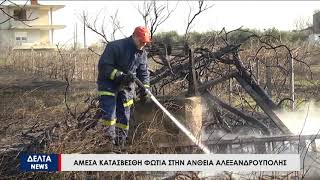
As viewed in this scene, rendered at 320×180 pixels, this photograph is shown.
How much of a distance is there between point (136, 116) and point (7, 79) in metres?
17.1

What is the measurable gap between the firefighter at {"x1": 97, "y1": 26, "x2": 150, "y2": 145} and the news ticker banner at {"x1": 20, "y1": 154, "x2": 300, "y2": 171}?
80cm

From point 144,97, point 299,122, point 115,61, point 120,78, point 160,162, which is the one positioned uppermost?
point 115,61

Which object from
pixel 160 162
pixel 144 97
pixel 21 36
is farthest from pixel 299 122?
pixel 21 36

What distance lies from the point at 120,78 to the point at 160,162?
148cm

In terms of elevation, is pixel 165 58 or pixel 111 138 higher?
pixel 165 58

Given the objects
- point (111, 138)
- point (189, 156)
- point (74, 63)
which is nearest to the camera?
point (189, 156)

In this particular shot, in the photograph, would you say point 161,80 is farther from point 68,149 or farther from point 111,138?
point 68,149

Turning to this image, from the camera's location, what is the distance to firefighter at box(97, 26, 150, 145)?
6.32 metres

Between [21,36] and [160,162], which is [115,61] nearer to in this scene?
[160,162]

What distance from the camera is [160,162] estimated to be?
5332 mm

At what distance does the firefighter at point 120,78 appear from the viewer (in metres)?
6.32

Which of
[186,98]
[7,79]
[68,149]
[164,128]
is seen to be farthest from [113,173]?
[7,79]

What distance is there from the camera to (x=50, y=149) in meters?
5.39

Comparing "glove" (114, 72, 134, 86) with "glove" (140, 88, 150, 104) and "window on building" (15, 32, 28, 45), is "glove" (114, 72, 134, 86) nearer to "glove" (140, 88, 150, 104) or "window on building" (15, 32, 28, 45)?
"glove" (140, 88, 150, 104)
